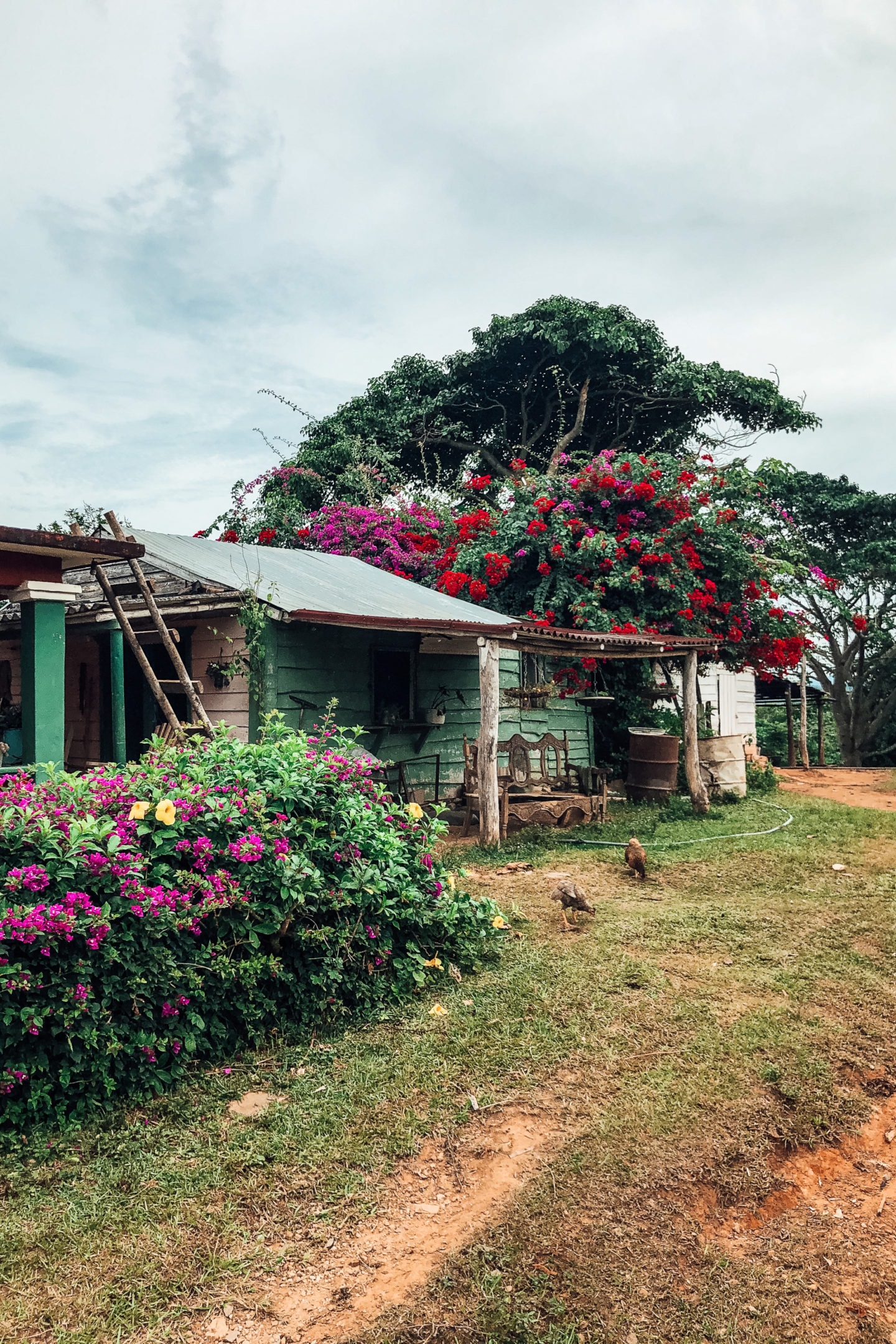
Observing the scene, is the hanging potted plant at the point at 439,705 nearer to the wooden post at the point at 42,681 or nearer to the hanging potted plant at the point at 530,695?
the hanging potted plant at the point at 530,695

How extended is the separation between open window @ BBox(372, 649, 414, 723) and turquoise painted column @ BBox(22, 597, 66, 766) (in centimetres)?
464

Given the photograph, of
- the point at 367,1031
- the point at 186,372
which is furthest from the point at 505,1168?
the point at 186,372

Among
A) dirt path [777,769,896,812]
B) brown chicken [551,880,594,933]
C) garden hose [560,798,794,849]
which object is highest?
brown chicken [551,880,594,933]

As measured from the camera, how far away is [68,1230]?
9.08ft

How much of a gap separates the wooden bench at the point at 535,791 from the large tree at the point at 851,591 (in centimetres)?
1211

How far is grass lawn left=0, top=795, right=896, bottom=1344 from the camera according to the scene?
2.49 meters

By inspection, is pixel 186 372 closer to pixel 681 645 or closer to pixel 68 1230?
pixel 681 645

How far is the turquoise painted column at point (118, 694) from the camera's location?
9422 millimetres

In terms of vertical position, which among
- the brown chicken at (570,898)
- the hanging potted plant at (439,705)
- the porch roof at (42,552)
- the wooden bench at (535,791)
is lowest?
the brown chicken at (570,898)

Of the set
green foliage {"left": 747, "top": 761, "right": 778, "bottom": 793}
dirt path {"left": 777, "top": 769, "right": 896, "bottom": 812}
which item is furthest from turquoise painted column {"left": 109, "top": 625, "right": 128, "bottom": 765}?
dirt path {"left": 777, "top": 769, "right": 896, "bottom": 812}

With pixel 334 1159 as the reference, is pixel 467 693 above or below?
above

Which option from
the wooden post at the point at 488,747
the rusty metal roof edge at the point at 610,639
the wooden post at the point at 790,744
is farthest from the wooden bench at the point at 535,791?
the wooden post at the point at 790,744

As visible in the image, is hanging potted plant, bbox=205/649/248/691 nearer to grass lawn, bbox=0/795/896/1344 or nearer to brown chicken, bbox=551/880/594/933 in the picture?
brown chicken, bbox=551/880/594/933

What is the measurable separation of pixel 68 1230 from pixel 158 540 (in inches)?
351
